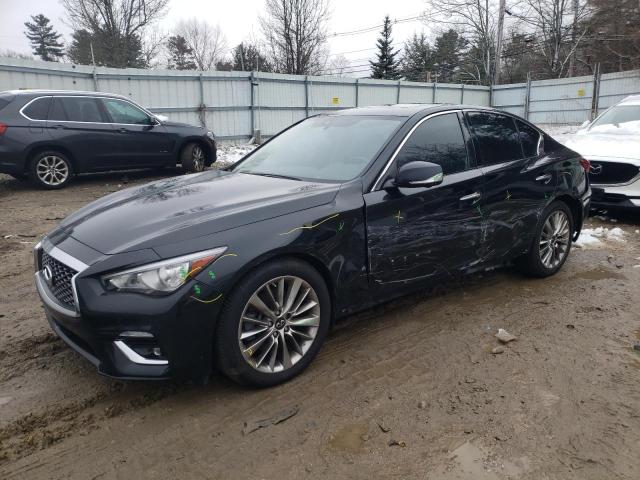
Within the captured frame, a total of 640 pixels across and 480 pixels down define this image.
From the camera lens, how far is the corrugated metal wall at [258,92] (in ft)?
43.4

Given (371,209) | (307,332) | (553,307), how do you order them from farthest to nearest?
1. (553,307)
2. (371,209)
3. (307,332)

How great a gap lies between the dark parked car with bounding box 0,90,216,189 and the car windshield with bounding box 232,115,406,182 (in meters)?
6.09

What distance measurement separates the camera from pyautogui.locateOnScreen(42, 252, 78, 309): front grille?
2.67m

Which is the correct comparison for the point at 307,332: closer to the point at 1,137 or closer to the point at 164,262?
the point at 164,262

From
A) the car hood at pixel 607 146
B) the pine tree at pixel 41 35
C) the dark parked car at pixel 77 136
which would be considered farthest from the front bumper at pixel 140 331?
the pine tree at pixel 41 35

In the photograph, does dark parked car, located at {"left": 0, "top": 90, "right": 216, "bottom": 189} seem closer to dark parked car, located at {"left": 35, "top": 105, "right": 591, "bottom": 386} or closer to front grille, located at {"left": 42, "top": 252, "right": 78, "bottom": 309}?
dark parked car, located at {"left": 35, "top": 105, "right": 591, "bottom": 386}

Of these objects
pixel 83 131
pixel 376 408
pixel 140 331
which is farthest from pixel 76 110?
pixel 376 408

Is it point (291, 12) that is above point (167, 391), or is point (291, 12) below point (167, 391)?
above

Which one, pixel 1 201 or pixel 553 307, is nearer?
pixel 553 307

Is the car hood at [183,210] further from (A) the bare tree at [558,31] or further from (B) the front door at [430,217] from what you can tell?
(A) the bare tree at [558,31]

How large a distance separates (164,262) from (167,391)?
89 cm

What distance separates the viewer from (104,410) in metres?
2.78

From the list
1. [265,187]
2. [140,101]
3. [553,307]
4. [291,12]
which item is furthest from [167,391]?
[291,12]

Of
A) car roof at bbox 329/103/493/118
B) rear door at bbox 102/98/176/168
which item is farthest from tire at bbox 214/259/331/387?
rear door at bbox 102/98/176/168
